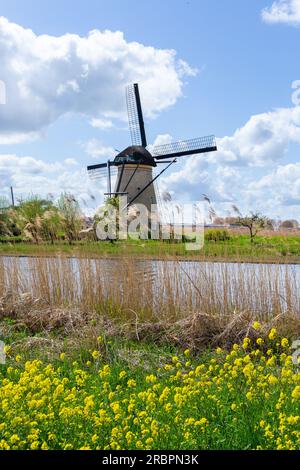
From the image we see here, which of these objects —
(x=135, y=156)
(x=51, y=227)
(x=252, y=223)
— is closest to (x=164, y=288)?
(x=51, y=227)

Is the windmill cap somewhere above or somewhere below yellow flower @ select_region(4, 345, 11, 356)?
above

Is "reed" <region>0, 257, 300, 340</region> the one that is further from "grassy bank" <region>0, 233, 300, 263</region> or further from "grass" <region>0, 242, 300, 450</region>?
"grassy bank" <region>0, 233, 300, 263</region>

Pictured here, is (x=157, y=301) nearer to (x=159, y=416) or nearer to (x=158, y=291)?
(x=158, y=291)

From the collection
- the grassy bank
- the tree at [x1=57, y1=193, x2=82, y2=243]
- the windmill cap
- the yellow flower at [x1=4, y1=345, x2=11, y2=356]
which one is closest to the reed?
the grassy bank

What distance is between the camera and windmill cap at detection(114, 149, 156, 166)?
2878cm

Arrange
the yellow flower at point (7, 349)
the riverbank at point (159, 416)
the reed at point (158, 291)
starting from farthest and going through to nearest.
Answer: the reed at point (158, 291), the yellow flower at point (7, 349), the riverbank at point (159, 416)

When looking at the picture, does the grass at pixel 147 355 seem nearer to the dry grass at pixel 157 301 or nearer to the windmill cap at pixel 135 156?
the dry grass at pixel 157 301

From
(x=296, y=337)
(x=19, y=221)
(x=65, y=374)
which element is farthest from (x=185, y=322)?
(x=19, y=221)

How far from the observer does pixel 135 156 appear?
29.0 metres

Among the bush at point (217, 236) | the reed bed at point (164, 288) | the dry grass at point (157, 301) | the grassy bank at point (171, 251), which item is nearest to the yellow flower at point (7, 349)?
the dry grass at point (157, 301)

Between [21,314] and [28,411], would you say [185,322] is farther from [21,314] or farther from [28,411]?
[28,411]

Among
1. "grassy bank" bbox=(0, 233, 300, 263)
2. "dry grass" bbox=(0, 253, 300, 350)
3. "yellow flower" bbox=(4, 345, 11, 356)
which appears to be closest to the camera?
"yellow flower" bbox=(4, 345, 11, 356)

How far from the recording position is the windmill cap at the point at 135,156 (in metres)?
28.8

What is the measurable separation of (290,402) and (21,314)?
4548mm
